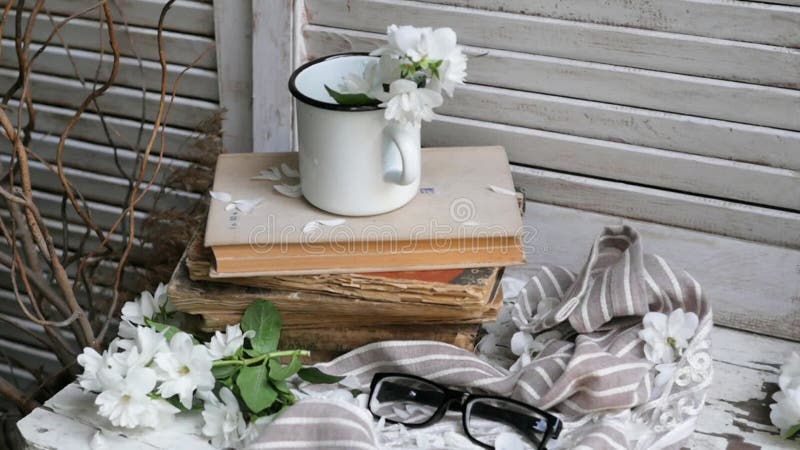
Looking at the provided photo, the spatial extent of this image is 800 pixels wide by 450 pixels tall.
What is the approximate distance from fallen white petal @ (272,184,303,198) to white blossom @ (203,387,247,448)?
0.23m

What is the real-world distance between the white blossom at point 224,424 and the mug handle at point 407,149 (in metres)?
0.27

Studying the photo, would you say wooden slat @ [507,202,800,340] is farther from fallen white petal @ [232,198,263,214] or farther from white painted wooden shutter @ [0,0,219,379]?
white painted wooden shutter @ [0,0,219,379]

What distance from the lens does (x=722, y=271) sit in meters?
1.07

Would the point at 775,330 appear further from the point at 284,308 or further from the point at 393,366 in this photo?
the point at 284,308

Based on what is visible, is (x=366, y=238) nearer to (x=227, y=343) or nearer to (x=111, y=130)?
(x=227, y=343)

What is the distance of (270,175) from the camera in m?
1.02

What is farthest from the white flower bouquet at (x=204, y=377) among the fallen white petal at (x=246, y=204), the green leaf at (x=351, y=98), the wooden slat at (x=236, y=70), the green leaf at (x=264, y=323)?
the wooden slat at (x=236, y=70)

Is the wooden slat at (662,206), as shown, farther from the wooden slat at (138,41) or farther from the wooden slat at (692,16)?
the wooden slat at (138,41)

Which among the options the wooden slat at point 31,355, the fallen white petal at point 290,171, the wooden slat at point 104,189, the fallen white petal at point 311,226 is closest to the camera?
the fallen white petal at point 311,226

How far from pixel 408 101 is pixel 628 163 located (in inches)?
13.5

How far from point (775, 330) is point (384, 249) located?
49cm

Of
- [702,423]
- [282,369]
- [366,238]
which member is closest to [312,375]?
[282,369]

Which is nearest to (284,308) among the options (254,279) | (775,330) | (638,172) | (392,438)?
(254,279)

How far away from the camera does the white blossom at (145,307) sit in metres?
0.97
